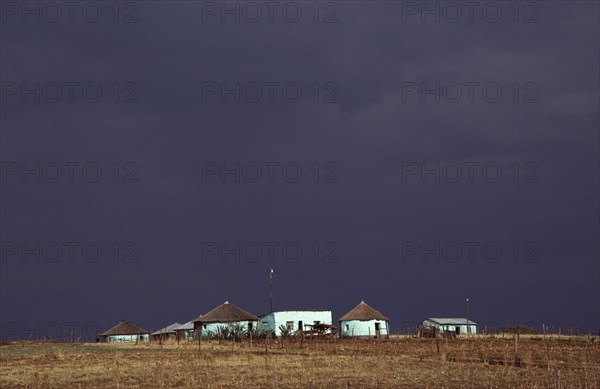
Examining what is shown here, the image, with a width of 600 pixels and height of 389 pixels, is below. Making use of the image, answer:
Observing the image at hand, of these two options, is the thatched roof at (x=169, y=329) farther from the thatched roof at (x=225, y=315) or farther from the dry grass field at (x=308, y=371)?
the dry grass field at (x=308, y=371)

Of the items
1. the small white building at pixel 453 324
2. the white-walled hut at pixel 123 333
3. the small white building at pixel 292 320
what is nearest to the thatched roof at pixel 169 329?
the white-walled hut at pixel 123 333

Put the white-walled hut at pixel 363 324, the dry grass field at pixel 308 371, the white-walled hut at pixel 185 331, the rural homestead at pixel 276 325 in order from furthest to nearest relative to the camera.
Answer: the white-walled hut at pixel 185 331, the white-walled hut at pixel 363 324, the rural homestead at pixel 276 325, the dry grass field at pixel 308 371

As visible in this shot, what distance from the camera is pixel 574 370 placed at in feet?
106

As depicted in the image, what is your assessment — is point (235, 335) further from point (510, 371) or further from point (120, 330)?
point (510, 371)

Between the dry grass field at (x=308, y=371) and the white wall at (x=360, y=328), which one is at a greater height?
the white wall at (x=360, y=328)

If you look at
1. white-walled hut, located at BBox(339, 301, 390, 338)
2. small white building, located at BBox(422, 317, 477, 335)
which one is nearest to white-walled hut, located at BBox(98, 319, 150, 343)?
white-walled hut, located at BBox(339, 301, 390, 338)

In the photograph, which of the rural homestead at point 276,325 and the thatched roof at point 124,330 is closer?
the rural homestead at point 276,325

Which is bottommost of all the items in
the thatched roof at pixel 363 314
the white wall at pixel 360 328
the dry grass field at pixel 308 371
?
the dry grass field at pixel 308 371

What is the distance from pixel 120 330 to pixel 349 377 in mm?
65057

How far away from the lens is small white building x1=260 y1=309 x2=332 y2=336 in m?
81.9

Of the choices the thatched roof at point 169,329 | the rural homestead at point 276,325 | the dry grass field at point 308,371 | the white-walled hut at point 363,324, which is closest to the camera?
the dry grass field at point 308,371

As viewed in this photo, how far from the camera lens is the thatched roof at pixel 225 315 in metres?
76.1

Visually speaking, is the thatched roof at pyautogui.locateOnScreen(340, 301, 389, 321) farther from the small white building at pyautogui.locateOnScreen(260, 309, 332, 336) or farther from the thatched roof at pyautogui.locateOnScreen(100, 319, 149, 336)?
the thatched roof at pyautogui.locateOnScreen(100, 319, 149, 336)

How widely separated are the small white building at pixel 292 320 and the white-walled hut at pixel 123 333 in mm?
16537
